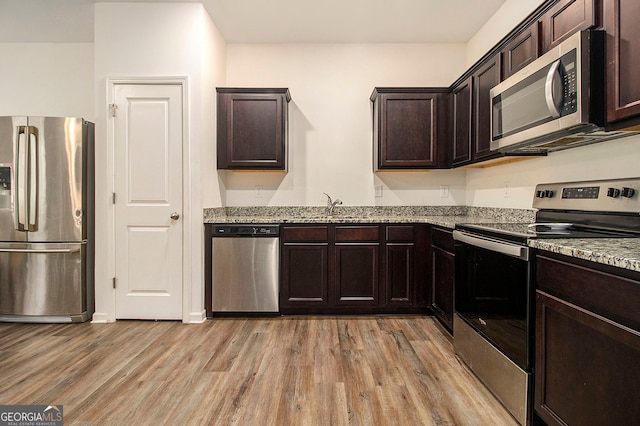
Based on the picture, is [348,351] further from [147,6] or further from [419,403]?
[147,6]

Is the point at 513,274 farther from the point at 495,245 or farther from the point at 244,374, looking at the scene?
the point at 244,374

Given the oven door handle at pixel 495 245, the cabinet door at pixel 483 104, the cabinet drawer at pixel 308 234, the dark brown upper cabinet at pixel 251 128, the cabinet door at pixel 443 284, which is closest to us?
the oven door handle at pixel 495 245

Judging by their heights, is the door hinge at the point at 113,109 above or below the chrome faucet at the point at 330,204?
above

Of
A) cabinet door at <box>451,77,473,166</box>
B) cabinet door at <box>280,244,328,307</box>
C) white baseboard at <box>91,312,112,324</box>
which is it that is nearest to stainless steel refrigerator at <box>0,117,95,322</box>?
white baseboard at <box>91,312,112,324</box>

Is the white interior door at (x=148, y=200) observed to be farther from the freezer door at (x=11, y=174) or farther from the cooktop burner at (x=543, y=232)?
the cooktop burner at (x=543, y=232)

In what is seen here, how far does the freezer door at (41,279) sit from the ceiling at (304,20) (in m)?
2.13

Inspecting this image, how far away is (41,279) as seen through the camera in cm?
302

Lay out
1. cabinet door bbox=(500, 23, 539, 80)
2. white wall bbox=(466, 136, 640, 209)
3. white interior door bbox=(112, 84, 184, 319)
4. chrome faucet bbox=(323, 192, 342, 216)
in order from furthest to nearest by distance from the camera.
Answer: chrome faucet bbox=(323, 192, 342, 216)
white interior door bbox=(112, 84, 184, 319)
cabinet door bbox=(500, 23, 539, 80)
white wall bbox=(466, 136, 640, 209)

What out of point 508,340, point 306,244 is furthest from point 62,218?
point 508,340

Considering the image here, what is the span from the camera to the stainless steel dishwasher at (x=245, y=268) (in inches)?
124

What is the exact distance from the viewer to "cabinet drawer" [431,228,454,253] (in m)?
2.69

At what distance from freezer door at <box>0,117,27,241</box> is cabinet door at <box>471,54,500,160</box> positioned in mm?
3764

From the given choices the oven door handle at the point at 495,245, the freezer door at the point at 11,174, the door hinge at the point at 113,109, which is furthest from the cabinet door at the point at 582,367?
the freezer door at the point at 11,174

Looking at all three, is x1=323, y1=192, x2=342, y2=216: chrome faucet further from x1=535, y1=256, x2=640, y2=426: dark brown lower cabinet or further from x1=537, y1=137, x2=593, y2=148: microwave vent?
x1=535, y1=256, x2=640, y2=426: dark brown lower cabinet
